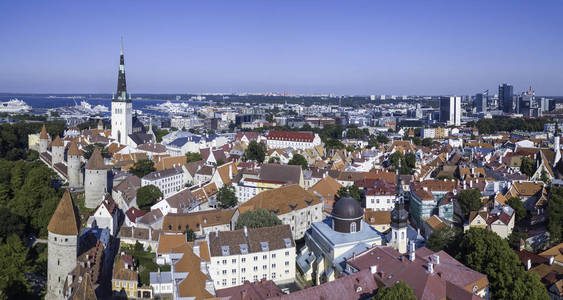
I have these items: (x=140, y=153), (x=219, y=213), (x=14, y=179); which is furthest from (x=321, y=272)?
(x=140, y=153)

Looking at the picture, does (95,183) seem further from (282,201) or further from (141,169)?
(282,201)

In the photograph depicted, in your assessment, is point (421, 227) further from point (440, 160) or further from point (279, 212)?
point (440, 160)

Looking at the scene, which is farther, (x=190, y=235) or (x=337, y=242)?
(x=190, y=235)

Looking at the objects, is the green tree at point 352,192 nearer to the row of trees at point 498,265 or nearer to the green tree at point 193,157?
the row of trees at point 498,265

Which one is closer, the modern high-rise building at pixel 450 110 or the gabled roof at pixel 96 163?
the gabled roof at pixel 96 163

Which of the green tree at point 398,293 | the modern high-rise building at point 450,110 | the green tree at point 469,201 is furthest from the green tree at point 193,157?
the modern high-rise building at point 450,110

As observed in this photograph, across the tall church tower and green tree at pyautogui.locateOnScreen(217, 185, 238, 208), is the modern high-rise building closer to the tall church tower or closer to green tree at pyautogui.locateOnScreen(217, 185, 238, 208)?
the tall church tower

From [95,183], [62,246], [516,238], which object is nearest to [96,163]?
[95,183]
